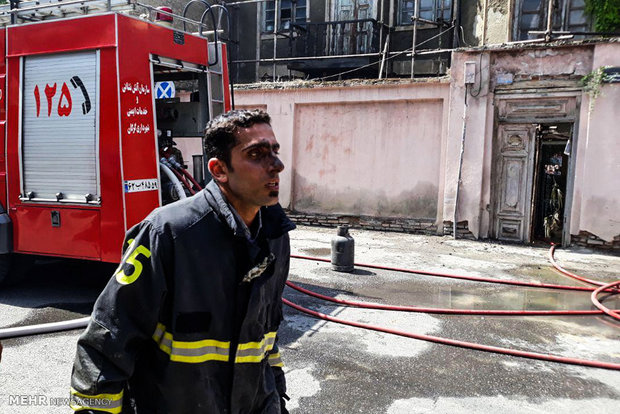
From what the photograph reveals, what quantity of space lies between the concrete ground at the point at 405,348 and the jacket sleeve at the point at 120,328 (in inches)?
91.3

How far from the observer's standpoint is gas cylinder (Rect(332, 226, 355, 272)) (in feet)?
26.2

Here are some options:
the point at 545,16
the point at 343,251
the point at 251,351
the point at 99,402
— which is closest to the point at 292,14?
the point at 545,16

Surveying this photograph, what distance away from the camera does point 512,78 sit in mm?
10602

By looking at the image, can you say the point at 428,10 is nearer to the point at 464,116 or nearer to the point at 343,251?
the point at 464,116

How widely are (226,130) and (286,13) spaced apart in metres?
16.7

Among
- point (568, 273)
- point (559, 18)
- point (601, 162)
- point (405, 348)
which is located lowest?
point (405, 348)

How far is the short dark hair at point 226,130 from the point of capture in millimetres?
1886

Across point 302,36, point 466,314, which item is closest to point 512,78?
point 466,314

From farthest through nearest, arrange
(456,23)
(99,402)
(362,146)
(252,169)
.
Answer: (456,23), (362,146), (252,169), (99,402)

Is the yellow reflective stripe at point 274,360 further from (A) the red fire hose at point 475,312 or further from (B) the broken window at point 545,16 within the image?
(B) the broken window at point 545,16

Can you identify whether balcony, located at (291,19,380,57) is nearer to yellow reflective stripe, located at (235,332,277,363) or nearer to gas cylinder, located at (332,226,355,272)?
gas cylinder, located at (332,226,355,272)

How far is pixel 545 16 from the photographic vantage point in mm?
12938

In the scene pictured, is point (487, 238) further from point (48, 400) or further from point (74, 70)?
point (48, 400)

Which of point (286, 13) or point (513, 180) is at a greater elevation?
point (286, 13)
